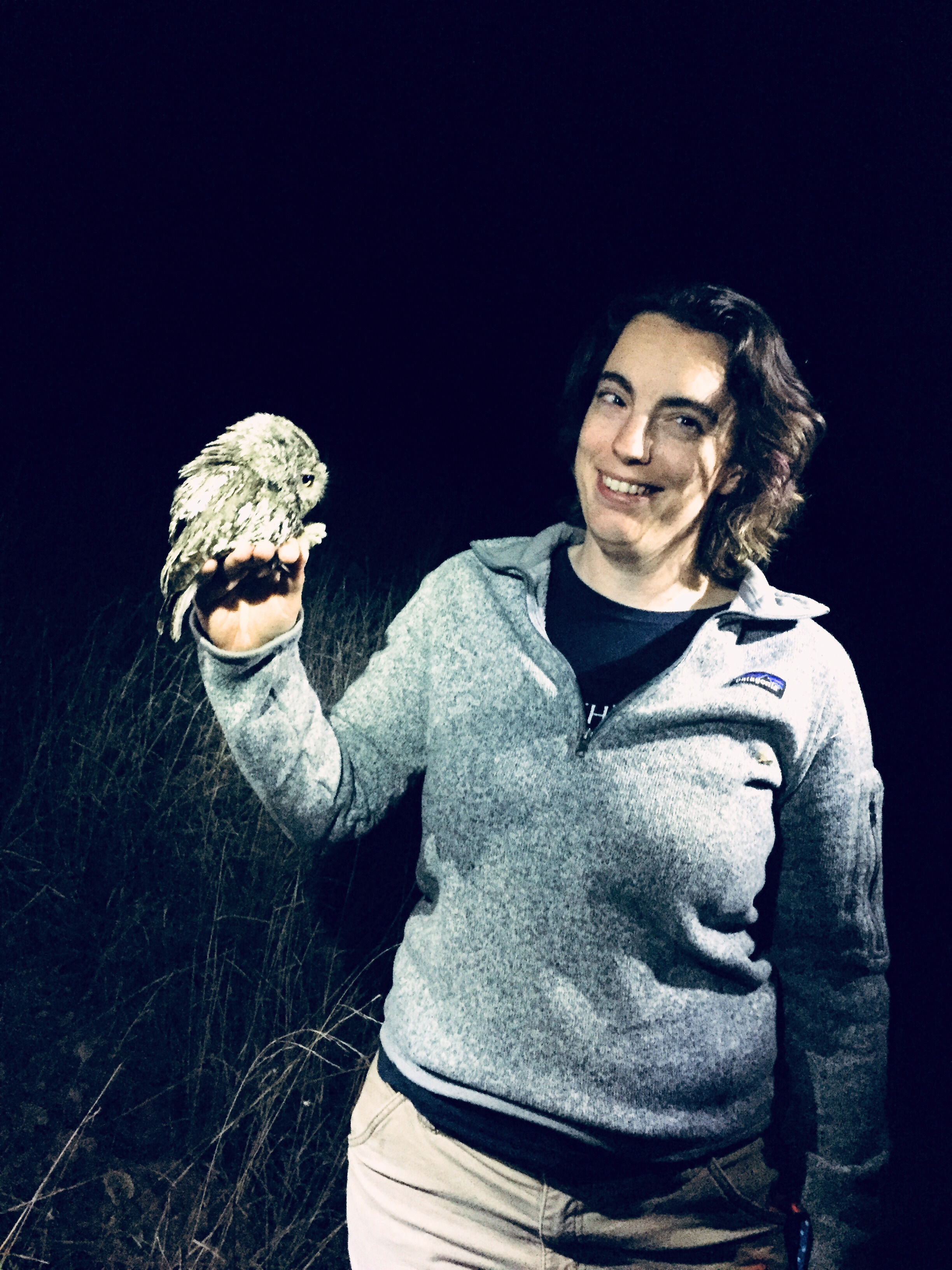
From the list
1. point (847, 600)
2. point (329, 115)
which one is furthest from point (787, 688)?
point (329, 115)

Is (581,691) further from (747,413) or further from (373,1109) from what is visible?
(373,1109)

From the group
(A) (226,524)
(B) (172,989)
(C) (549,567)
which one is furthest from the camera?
(B) (172,989)

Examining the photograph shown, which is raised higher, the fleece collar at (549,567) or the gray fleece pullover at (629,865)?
the fleece collar at (549,567)

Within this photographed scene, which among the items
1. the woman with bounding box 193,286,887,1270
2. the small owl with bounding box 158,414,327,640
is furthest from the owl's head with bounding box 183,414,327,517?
the woman with bounding box 193,286,887,1270

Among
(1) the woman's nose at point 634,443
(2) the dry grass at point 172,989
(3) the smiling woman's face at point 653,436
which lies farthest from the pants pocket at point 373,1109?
(1) the woman's nose at point 634,443

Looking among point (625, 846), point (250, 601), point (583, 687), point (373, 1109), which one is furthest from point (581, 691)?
point (373, 1109)

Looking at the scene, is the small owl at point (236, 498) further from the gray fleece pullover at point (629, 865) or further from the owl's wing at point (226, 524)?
the gray fleece pullover at point (629, 865)

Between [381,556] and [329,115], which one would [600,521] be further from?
[329,115]

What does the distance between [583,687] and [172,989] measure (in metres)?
Answer: 1.31

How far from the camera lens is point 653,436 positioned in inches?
Answer: 49.7

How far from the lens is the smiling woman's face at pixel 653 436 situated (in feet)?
4.15

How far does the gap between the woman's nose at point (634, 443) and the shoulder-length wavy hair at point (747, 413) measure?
8.6 inches

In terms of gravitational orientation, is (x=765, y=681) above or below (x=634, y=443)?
below

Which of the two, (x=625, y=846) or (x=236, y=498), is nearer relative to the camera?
(x=236, y=498)
